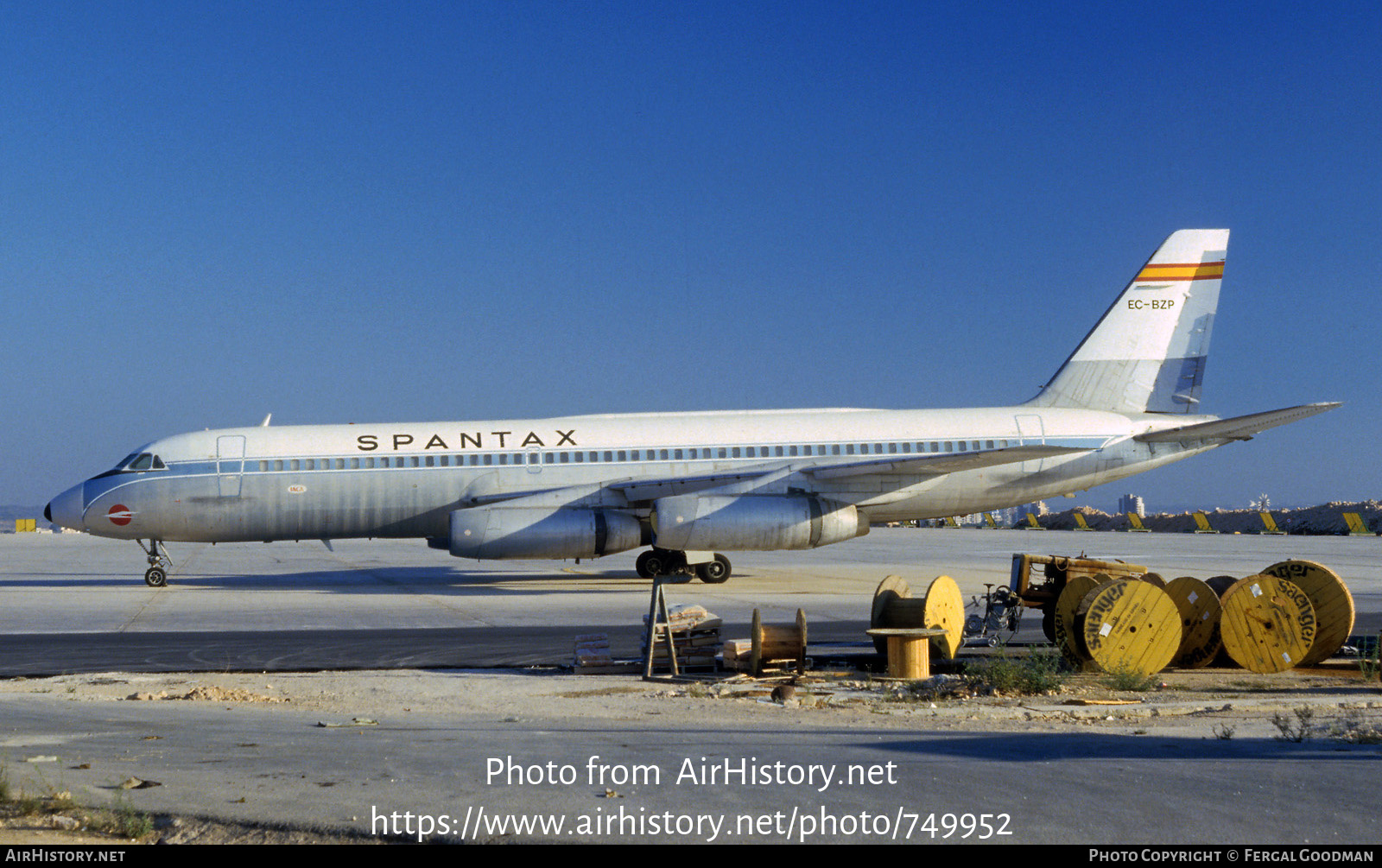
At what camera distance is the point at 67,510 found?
25188 millimetres

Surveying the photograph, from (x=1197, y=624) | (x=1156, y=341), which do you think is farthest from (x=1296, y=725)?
(x=1156, y=341)

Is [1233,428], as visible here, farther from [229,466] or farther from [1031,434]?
[229,466]

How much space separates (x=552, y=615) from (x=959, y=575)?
11.9 m

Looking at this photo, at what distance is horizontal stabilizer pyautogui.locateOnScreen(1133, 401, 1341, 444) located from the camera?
2386cm

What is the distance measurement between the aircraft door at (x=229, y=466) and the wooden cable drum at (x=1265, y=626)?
20592mm

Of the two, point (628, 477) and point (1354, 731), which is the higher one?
point (628, 477)

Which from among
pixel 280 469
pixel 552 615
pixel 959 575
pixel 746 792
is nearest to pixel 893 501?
pixel 959 575

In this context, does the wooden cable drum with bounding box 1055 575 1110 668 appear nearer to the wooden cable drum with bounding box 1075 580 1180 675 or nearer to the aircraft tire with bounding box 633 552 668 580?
the wooden cable drum with bounding box 1075 580 1180 675

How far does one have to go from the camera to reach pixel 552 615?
18.3 meters

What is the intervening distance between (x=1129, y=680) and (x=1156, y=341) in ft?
63.8

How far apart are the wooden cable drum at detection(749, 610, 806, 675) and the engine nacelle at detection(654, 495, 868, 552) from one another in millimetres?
11094

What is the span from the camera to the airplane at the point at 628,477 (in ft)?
77.9

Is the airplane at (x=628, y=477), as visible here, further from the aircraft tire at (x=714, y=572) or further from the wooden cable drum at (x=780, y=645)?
the wooden cable drum at (x=780, y=645)

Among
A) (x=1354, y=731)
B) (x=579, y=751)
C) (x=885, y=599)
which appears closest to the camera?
(x=579, y=751)
